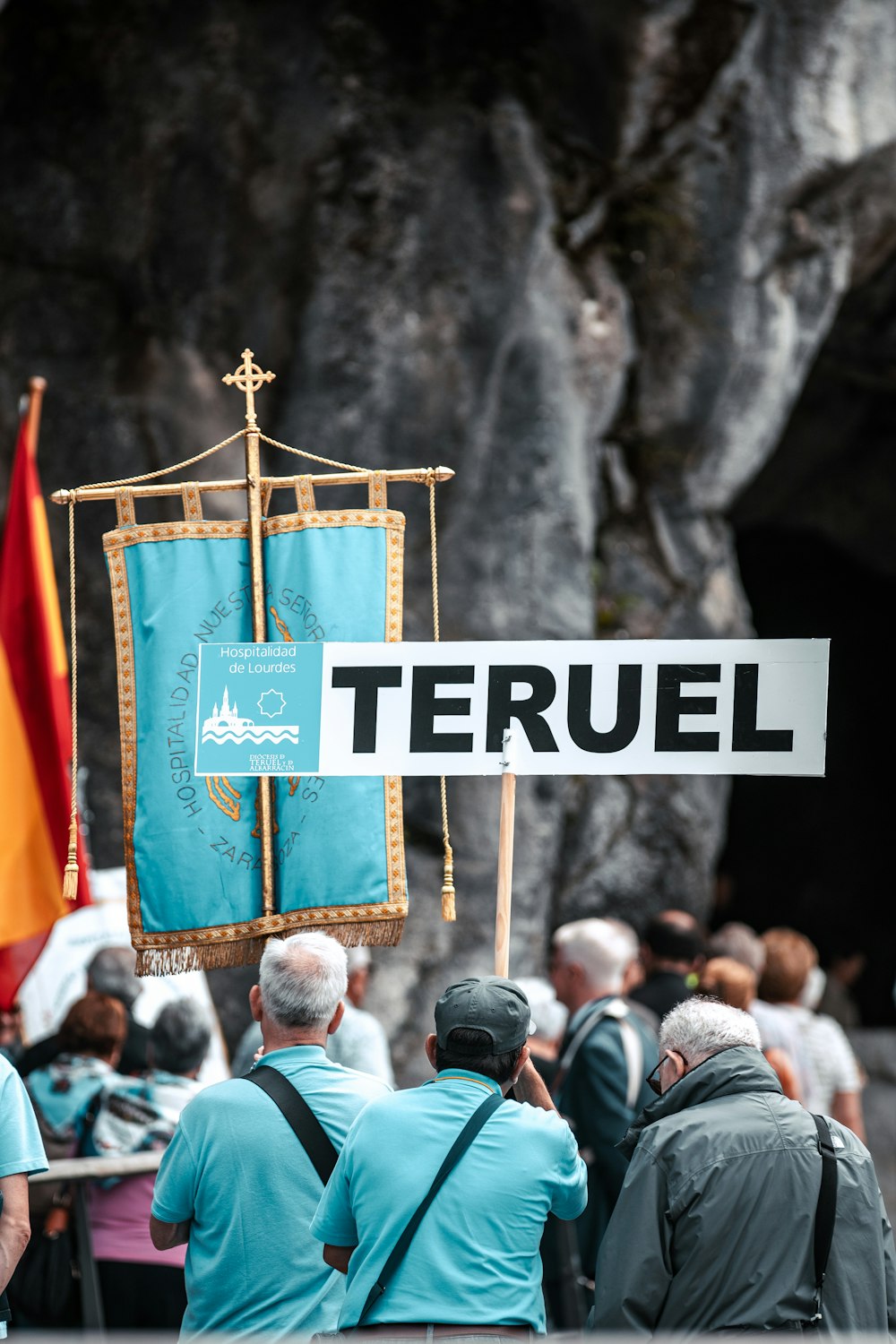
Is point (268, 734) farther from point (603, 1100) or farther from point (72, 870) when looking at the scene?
point (603, 1100)

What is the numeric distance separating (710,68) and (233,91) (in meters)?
2.53

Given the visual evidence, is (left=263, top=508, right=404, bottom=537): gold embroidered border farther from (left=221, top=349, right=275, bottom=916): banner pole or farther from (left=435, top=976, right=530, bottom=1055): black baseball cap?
(left=435, top=976, right=530, bottom=1055): black baseball cap

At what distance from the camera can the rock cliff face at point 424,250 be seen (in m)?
7.95

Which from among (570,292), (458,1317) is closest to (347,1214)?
(458,1317)

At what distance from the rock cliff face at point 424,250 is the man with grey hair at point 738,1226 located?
493 cm

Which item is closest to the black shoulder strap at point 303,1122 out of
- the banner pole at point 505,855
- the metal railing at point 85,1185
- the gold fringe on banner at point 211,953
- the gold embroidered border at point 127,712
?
the banner pole at point 505,855

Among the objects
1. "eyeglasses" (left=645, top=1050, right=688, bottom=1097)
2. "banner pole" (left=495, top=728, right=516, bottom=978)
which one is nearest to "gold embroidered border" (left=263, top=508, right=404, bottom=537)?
"banner pole" (left=495, top=728, right=516, bottom=978)

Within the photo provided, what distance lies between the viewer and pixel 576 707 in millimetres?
3553

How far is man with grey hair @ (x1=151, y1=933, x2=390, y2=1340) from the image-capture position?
3.01 m

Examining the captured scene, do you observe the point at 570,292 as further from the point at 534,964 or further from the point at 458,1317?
the point at 458,1317

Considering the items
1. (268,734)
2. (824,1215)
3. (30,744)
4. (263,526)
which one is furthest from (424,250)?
(824,1215)

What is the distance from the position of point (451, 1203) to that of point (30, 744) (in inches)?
140

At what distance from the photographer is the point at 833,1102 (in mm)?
5941

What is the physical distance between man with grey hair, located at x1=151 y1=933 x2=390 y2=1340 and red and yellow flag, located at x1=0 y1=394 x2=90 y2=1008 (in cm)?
243
